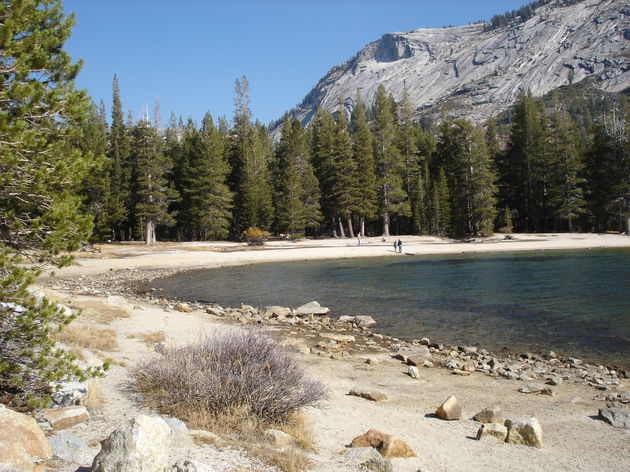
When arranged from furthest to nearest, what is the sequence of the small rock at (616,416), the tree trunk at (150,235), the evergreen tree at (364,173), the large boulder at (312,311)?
the evergreen tree at (364,173)
the tree trunk at (150,235)
the large boulder at (312,311)
the small rock at (616,416)

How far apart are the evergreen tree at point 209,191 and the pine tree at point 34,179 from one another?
4860cm

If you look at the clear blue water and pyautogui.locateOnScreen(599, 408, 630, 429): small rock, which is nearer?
pyautogui.locateOnScreen(599, 408, 630, 429): small rock

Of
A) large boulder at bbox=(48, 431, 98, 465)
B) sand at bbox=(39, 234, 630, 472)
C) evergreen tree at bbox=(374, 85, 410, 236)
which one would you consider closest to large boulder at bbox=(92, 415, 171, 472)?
large boulder at bbox=(48, 431, 98, 465)

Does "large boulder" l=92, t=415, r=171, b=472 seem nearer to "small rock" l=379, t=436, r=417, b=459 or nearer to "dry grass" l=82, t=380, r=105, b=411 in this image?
"dry grass" l=82, t=380, r=105, b=411

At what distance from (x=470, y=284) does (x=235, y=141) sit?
55.0 m

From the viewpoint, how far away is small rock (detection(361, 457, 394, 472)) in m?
5.04

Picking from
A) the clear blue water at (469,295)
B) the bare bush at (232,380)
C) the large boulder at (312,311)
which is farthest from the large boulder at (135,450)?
the large boulder at (312,311)

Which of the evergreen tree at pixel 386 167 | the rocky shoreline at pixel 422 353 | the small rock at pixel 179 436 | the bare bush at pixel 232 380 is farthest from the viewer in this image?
the evergreen tree at pixel 386 167

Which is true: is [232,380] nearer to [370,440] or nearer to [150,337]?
[370,440]

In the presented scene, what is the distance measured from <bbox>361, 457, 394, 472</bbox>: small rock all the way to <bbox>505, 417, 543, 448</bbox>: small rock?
2149 millimetres

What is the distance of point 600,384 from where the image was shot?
923 cm

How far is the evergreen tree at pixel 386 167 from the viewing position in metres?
58.8

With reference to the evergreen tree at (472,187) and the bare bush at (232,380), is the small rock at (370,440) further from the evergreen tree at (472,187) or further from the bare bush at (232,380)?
the evergreen tree at (472,187)

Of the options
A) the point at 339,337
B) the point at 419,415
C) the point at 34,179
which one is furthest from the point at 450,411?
the point at 34,179
